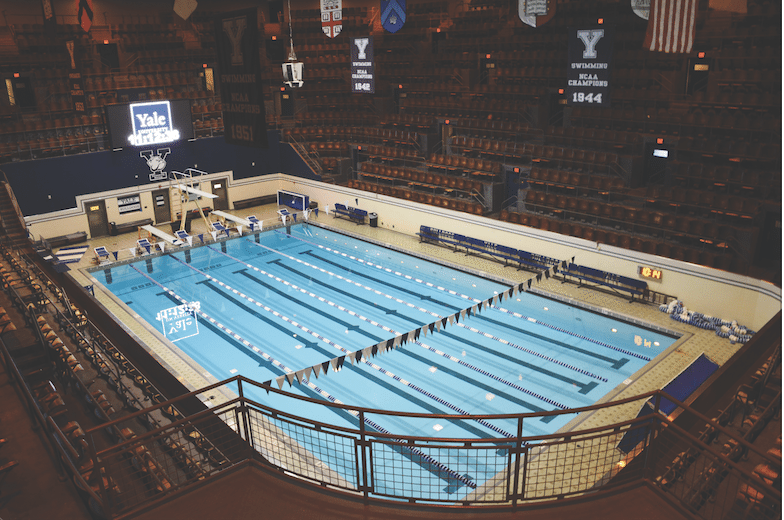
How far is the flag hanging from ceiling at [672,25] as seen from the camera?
9.08m

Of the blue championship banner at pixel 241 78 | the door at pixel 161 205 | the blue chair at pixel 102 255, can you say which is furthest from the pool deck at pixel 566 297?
the blue championship banner at pixel 241 78

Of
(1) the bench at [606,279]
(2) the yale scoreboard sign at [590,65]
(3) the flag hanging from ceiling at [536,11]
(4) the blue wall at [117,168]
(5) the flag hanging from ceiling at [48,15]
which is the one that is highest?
(5) the flag hanging from ceiling at [48,15]

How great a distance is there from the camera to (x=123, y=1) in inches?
859

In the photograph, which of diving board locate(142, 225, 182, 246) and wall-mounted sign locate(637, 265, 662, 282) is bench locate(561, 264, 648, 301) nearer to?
wall-mounted sign locate(637, 265, 662, 282)

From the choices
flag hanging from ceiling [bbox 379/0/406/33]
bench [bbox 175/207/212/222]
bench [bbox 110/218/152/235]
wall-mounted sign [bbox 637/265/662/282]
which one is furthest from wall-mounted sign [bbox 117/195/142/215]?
wall-mounted sign [bbox 637/265/662/282]

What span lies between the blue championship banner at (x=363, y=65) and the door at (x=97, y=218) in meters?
9.46

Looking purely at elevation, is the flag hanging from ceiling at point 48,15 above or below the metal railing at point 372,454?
above

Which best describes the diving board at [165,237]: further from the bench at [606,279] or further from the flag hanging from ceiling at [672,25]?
the flag hanging from ceiling at [672,25]

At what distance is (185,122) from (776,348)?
17.8 meters

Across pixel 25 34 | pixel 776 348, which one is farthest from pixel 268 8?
pixel 776 348

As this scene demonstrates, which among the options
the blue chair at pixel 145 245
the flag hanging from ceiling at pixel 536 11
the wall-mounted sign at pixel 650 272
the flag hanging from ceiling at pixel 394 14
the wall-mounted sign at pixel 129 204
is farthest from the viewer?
the wall-mounted sign at pixel 129 204

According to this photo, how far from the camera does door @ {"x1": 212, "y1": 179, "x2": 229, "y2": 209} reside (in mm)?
21125

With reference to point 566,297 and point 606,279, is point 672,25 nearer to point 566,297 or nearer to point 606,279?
point 606,279

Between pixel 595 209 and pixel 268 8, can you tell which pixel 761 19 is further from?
pixel 268 8
